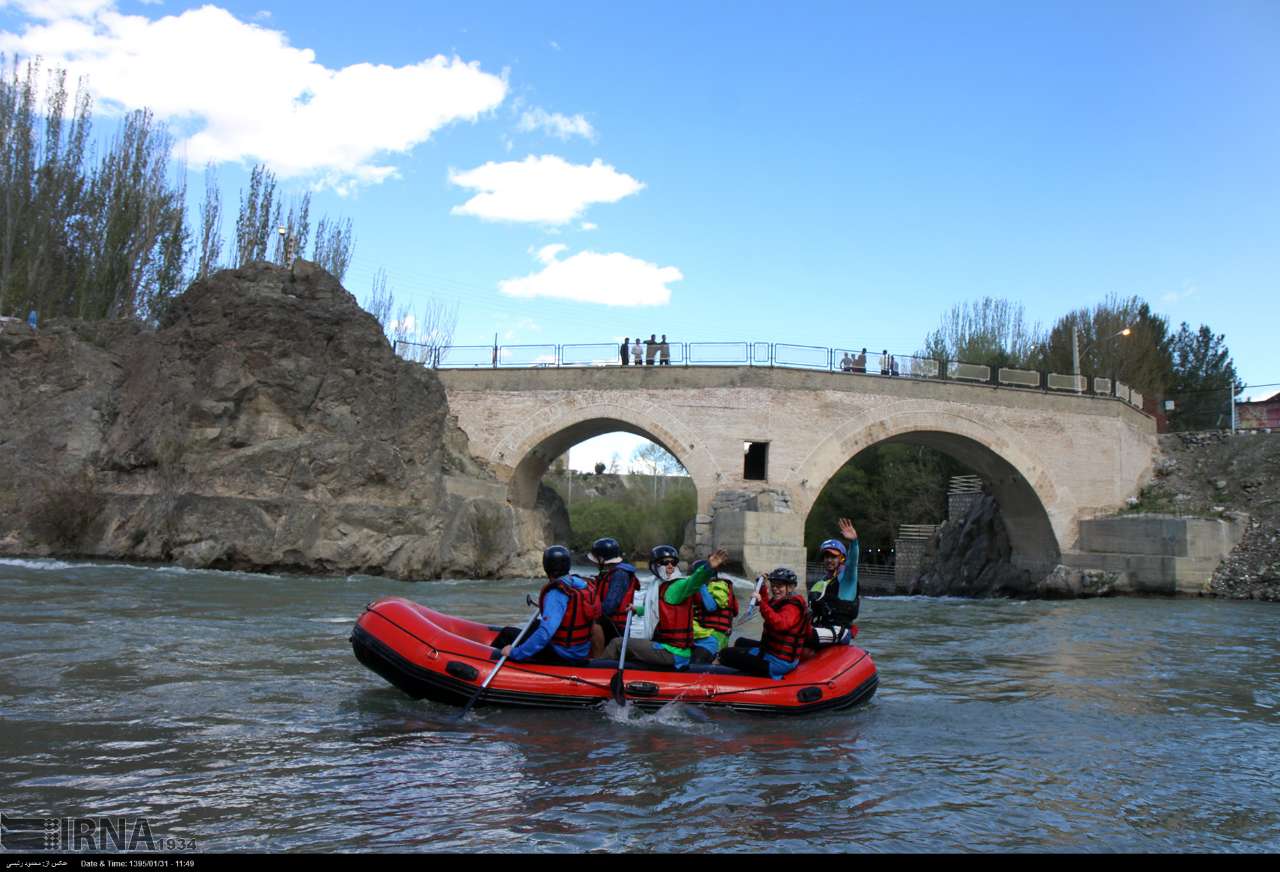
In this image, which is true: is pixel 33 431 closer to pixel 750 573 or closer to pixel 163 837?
pixel 750 573

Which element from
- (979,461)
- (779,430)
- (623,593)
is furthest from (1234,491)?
(623,593)

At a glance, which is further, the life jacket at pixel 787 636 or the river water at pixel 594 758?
the life jacket at pixel 787 636

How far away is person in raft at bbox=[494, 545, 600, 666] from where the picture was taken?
7.70m

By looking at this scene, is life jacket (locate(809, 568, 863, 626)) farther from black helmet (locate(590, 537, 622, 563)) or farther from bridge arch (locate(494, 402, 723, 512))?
bridge arch (locate(494, 402, 723, 512))

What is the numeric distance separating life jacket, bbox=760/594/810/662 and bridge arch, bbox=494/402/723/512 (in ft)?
55.0

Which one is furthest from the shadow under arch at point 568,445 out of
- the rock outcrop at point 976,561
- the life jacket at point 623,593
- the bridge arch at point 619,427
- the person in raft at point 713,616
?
the life jacket at point 623,593

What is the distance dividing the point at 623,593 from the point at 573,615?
1.91ft

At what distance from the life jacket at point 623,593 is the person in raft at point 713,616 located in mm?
698

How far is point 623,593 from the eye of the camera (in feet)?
27.0

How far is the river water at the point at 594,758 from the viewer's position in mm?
4926

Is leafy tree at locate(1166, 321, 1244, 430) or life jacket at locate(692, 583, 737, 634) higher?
leafy tree at locate(1166, 321, 1244, 430)

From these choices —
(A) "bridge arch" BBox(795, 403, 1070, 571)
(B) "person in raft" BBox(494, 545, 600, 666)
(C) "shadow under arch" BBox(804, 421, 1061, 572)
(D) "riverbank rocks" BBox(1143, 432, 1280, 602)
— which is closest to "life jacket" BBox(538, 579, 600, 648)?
(B) "person in raft" BBox(494, 545, 600, 666)

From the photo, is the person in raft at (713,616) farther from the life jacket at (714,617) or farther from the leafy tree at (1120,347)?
the leafy tree at (1120,347)

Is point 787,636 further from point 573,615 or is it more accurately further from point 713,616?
point 573,615
